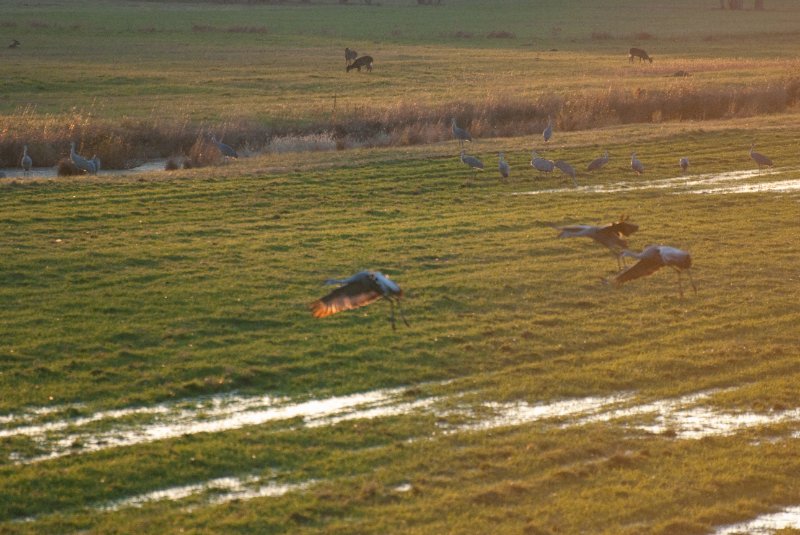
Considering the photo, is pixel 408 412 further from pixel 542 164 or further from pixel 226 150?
pixel 226 150

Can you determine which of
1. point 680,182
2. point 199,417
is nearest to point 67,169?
point 680,182

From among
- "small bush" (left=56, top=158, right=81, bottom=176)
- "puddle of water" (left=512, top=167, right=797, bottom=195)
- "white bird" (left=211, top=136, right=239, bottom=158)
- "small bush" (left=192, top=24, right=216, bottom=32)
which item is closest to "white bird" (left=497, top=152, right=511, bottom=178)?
"puddle of water" (left=512, top=167, right=797, bottom=195)

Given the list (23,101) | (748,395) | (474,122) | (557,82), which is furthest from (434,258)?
(557,82)

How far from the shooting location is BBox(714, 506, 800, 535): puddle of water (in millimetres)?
8508

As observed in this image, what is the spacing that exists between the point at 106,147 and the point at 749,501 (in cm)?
2329

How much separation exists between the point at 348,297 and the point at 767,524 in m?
4.11

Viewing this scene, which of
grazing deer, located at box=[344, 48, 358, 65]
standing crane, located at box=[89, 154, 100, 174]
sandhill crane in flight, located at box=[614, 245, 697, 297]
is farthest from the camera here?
grazing deer, located at box=[344, 48, 358, 65]

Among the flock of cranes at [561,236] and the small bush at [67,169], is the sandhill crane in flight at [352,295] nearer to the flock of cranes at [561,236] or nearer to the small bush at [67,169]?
the flock of cranes at [561,236]

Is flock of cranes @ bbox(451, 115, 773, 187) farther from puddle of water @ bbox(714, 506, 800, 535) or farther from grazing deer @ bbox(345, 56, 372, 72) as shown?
grazing deer @ bbox(345, 56, 372, 72)

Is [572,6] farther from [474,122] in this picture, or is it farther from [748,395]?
[748,395]

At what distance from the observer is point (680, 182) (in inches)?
957

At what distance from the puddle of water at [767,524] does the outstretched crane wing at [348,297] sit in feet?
12.1

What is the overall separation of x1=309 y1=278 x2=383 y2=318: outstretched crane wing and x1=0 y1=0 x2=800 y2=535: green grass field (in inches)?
46.9

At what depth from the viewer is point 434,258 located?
17.2 m
